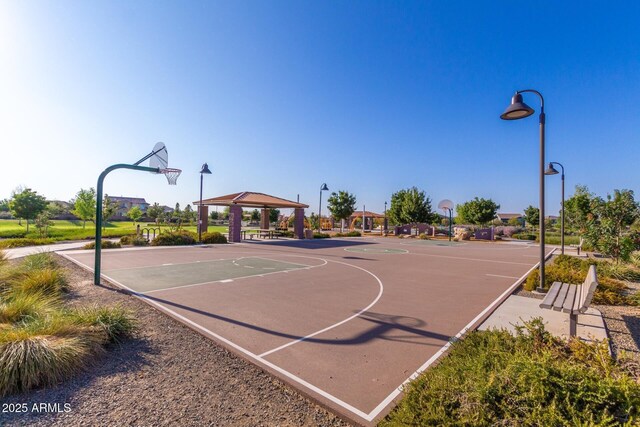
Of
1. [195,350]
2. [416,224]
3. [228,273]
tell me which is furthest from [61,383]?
[416,224]

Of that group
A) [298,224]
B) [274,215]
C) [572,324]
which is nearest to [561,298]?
[572,324]

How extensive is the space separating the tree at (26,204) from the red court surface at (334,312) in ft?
85.6

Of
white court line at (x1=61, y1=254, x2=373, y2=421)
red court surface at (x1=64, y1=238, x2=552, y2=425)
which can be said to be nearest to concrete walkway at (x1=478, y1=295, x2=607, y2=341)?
red court surface at (x1=64, y1=238, x2=552, y2=425)

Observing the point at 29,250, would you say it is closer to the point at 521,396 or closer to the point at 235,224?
the point at 235,224

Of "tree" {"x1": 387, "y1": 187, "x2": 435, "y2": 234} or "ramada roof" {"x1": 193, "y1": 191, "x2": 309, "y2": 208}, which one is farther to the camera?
"tree" {"x1": 387, "y1": 187, "x2": 435, "y2": 234}

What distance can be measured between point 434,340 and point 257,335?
9.74ft

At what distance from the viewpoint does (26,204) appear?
1164 inches

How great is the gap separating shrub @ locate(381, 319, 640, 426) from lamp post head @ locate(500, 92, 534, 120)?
18.3 ft

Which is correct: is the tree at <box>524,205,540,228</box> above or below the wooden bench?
above

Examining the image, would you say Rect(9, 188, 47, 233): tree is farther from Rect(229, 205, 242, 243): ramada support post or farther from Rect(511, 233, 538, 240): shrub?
Rect(511, 233, 538, 240): shrub

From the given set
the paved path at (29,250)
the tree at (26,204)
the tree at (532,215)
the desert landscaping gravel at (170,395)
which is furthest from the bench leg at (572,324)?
the tree at (532,215)

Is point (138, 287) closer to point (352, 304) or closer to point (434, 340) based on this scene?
point (352, 304)

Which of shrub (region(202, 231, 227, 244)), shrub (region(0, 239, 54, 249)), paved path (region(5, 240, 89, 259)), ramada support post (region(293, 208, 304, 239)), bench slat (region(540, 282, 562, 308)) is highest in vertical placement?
ramada support post (region(293, 208, 304, 239))

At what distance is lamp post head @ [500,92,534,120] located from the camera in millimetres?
6836
